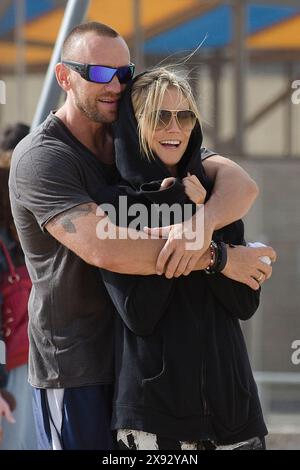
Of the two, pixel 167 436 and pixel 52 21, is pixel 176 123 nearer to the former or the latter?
pixel 167 436

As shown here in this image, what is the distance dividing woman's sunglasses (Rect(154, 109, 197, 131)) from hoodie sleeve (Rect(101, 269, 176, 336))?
453 mm

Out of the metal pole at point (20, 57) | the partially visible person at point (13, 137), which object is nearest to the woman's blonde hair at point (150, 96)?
the partially visible person at point (13, 137)

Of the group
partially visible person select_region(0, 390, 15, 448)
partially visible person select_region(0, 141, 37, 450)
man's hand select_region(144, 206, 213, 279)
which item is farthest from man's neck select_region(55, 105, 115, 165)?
partially visible person select_region(0, 390, 15, 448)

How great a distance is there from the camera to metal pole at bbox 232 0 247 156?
9266mm

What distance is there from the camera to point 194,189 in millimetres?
3211

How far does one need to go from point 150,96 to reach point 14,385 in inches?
77.8

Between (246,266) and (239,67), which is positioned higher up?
(239,67)

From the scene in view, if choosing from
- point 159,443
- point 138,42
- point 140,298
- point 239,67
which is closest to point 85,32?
point 140,298

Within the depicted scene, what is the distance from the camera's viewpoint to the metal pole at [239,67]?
9.27 m

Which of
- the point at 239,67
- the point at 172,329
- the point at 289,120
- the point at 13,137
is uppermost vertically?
the point at 239,67

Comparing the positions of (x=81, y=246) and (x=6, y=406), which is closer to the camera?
(x=81, y=246)

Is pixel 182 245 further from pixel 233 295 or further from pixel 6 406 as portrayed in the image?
pixel 6 406

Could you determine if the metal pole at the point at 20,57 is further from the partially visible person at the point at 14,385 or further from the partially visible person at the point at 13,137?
the partially visible person at the point at 14,385

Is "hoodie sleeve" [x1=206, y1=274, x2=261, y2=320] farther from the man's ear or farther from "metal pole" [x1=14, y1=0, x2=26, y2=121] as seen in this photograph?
"metal pole" [x1=14, y1=0, x2=26, y2=121]
